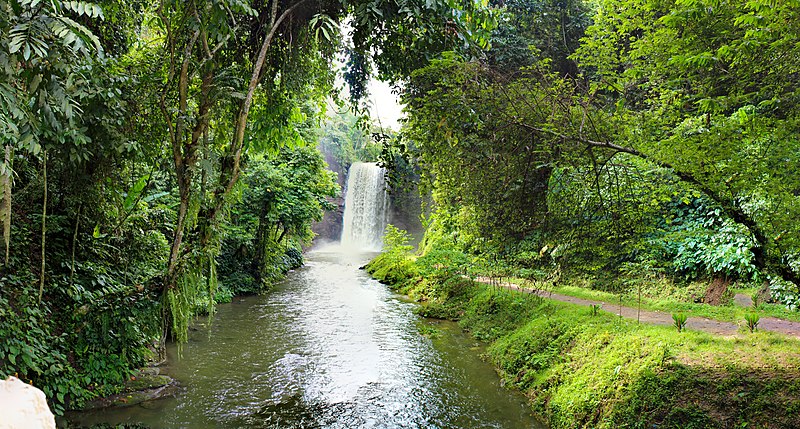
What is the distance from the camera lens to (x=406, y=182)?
16.7 ft

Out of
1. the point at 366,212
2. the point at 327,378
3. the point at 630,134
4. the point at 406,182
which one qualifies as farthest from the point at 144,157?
the point at 366,212

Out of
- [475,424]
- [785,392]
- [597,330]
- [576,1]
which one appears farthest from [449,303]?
[576,1]

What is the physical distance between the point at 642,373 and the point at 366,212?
2770 centimetres

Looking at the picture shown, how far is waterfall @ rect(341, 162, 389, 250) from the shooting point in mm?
31719

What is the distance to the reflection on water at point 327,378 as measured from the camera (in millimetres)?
5402

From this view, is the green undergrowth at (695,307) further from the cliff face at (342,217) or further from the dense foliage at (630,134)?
the cliff face at (342,217)

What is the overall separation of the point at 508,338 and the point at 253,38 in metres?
6.48

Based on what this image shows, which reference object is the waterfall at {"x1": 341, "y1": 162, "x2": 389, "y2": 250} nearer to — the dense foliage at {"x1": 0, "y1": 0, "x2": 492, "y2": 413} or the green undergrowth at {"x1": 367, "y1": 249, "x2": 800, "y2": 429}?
the green undergrowth at {"x1": 367, "y1": 249, "x2": 800, "y2": 429}

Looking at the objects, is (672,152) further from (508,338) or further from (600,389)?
(508,338)

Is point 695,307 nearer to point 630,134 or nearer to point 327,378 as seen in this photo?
point 630,134

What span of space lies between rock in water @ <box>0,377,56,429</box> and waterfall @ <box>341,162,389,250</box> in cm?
3000

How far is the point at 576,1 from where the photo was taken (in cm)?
1492

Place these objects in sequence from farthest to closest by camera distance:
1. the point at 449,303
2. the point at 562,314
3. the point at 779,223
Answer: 1. the point at 449,303
2. the point at 562,314
3. the point at 779,223

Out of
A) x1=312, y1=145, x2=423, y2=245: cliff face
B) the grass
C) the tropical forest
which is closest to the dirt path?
the tropical forest
